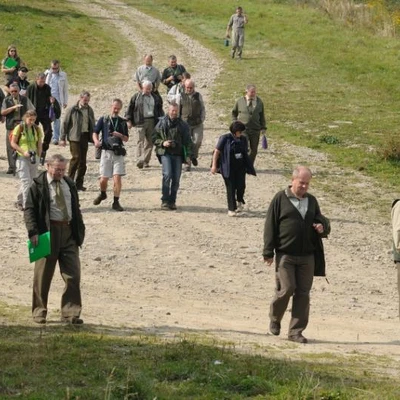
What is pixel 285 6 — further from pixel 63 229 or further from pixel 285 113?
pixel 63 229

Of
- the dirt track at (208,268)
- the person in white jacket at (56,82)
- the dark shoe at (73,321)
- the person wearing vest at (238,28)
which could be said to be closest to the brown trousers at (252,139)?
the dirt track at (208,268)

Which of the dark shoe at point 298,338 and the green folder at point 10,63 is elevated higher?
the green folder at point 10,63

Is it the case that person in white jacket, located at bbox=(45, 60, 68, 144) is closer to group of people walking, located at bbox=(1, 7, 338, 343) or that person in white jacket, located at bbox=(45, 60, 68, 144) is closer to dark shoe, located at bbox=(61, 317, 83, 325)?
group of people walking, located at bbox=(1, 7, 338, 343)

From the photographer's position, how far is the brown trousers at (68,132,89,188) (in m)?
20.0

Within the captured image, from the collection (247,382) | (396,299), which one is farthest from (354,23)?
(247,382)

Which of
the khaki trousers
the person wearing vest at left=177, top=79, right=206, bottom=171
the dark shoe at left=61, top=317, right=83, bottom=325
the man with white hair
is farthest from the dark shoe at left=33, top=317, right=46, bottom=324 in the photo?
the khaki trousers

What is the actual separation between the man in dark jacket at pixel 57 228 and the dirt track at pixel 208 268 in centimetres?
35

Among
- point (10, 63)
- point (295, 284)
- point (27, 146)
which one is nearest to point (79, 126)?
point (27, 146)

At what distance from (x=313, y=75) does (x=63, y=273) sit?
25.7m

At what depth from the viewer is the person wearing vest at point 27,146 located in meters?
18.2

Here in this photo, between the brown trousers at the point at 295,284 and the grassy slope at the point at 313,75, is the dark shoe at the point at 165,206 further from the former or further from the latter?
the brown trousers at the point at 295,284

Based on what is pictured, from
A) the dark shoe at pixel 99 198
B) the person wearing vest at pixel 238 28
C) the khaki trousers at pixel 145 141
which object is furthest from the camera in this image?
the person wearing vest at pixel 238 28

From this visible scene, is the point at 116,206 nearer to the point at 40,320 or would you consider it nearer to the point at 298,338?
the point at 40,320

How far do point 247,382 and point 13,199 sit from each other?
431 inches
